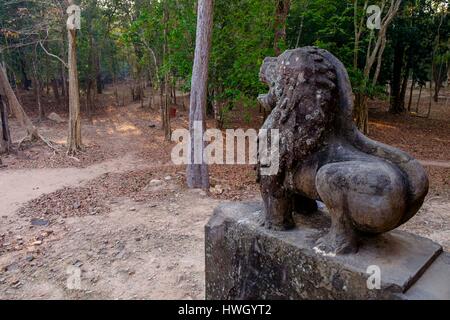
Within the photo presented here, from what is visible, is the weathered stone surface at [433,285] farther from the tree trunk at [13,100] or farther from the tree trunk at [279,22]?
the tree trunk at [13,100]

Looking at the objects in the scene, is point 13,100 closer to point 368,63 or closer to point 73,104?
point 73,104

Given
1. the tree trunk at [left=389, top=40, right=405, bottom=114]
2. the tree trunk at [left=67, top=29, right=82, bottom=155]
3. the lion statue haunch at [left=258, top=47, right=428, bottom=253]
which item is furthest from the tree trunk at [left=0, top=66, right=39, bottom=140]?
the tree trunk at [left=389, top=40, right=405, bottom=114]

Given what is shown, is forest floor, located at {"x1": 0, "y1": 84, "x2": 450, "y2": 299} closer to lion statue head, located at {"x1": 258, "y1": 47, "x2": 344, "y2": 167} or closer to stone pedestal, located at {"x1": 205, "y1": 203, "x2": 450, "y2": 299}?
stone pedestal, located at {"x1": 205, "y1": 203, "x2": 450, "y2": 299}

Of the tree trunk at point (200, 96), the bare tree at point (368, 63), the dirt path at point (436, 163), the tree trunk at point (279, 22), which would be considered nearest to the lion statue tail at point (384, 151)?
the tree trunk at point (200, 96)

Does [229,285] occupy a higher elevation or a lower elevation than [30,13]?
lower

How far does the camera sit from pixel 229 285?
11.2ft

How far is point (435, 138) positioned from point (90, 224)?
1311cm

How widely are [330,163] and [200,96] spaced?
18.3ft

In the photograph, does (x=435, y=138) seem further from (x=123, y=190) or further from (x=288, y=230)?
(x=288, y=230)

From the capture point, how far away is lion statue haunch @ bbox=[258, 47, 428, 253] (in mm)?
2504

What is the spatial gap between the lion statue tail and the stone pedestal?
34 cm

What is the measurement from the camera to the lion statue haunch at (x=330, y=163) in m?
2.50
